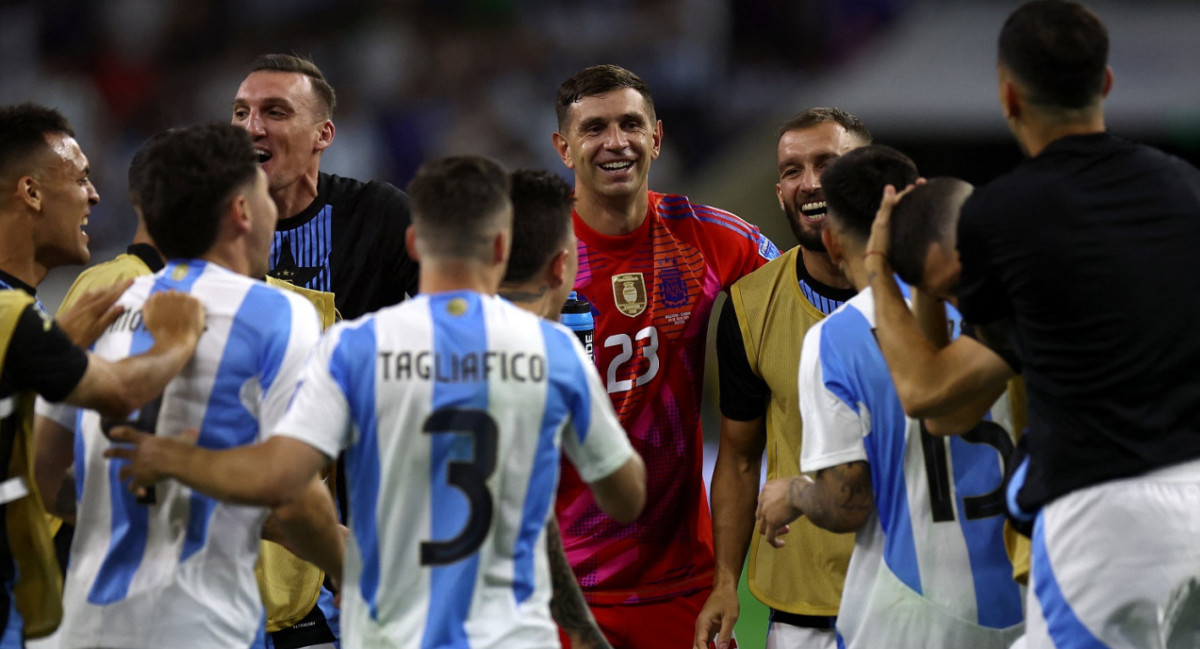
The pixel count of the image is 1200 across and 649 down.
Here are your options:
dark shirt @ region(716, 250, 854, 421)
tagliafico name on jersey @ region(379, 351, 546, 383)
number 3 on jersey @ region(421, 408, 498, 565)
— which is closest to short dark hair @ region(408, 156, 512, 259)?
tagliafico name on jersey @ region(379, 351, 546, 383)

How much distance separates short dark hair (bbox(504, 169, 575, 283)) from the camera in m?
3.38

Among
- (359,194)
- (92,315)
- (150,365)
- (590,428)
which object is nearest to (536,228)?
(590,428)

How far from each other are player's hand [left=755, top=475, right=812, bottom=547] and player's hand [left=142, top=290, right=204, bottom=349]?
165 cm

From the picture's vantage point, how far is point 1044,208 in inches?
118

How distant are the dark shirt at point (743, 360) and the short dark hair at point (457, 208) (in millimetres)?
1806

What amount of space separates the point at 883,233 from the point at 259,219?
1.61 metres

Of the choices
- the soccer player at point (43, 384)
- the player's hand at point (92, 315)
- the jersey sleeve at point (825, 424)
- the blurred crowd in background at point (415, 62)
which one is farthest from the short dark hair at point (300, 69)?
the blurred crowd in background at point (415, 62)

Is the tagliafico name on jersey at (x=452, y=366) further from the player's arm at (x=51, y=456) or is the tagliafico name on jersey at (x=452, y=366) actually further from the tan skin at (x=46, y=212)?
the tan skin at (x=46, y=212)

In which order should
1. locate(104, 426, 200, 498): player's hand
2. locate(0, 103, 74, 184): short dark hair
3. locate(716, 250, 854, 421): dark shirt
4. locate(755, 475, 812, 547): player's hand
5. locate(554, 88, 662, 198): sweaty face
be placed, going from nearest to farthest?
locate(104, 426, 200, 498): player's hand
locate(755, 475, 812, 547): player's hand
locate(0, 103, 74, 184): short dark hair
locate(716, 250, 854, 421): dark shirt
locate(554, 88, 662, 198): sweaty face

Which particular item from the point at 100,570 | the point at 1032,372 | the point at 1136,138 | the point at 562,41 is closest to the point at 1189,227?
the point at 1032,372

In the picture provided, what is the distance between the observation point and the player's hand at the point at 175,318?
9.99 ft

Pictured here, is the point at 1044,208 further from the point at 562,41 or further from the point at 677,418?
the point at 562,41

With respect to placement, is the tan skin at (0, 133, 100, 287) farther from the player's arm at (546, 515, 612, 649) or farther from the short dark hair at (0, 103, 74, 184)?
the player's arm at (546, 515, 612, 649)

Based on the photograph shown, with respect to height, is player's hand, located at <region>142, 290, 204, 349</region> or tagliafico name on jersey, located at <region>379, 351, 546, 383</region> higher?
player's hand, located at <region>142, 290, 204, 349</region>
